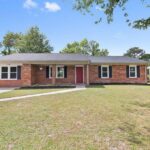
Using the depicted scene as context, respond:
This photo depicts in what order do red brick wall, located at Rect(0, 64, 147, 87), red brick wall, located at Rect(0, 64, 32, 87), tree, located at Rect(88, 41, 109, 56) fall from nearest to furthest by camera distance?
1. red brick wall, located at Rect(0, 64, 32, 87)
2. red brick wall, located at Rect(0, 64, 147, 87)
3. tree, located at Rect(88, 41, 109, 56)

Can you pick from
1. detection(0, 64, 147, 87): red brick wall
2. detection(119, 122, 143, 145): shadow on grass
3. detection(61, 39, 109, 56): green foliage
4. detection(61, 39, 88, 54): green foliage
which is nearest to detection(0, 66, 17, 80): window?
detection(0, 64, 147, 87): red brick wall

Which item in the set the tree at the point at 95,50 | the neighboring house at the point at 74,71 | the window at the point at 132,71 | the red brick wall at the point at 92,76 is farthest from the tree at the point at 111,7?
the tree at the point at 95,50

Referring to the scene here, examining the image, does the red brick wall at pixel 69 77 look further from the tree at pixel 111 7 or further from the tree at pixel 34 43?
the tree at pixel 34 43

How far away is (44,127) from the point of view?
7020mm

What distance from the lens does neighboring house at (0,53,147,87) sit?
2319 cm

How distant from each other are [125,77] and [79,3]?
16.6 meters

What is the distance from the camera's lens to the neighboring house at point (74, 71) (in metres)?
23.2

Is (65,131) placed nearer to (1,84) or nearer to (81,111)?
(81,111)

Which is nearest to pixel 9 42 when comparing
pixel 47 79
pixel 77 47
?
pixel 77 47

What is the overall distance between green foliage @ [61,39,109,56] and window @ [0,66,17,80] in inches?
1378

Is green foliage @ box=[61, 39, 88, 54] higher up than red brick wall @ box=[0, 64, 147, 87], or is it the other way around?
green foliage @ box=[61, 39, 88, 54]

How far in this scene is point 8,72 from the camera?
23.3 metres

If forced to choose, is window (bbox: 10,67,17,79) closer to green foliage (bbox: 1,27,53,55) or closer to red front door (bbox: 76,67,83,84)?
red front door (bbox: 76,67,83,84)

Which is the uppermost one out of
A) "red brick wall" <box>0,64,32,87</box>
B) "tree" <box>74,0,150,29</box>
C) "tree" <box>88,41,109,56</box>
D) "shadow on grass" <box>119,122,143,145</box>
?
"tree" <box>88,41,109,56</box>
